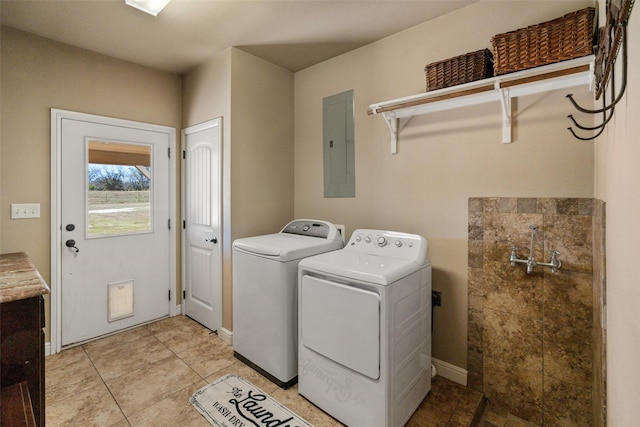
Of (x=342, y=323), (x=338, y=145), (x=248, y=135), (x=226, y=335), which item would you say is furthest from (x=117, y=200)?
(x=342, y=323)

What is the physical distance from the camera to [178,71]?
321 cm

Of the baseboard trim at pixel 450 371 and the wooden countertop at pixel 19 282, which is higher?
the wooden countertop at pixel 19 282

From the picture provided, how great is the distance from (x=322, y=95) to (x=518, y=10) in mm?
1598

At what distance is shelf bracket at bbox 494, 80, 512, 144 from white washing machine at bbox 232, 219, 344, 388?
1.35 m

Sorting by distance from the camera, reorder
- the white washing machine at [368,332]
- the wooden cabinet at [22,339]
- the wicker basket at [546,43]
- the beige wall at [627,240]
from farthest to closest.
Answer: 1. the white washing machine at [368,332]
2. the wicker basket at [546,43]
3. the wooden cabinet at [22,339]
4. the beige wall at [627,240]

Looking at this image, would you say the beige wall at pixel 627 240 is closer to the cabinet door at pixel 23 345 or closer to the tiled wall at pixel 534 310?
the tiled wall at pixel 534 310

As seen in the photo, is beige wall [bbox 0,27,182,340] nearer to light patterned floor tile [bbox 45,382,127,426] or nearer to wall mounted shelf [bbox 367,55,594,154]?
light patterned floor tile [bbox 45,382,127,426]

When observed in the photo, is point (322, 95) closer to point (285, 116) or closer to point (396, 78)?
point (285, 116)

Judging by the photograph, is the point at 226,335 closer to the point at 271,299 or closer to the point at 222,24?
the point at 271,299

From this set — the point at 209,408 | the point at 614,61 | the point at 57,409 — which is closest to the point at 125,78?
Answer: the point at 57,409

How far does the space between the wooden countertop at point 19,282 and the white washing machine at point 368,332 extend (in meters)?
1.27

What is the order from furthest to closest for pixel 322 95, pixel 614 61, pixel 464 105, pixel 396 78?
pixel 322 95, pixel 396 78, pixel 464 105, pixel 614 61

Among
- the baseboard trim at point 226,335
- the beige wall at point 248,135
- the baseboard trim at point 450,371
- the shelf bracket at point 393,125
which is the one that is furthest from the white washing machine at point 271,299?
the baseboard trim at point 450,371

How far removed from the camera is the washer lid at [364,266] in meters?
1.60
